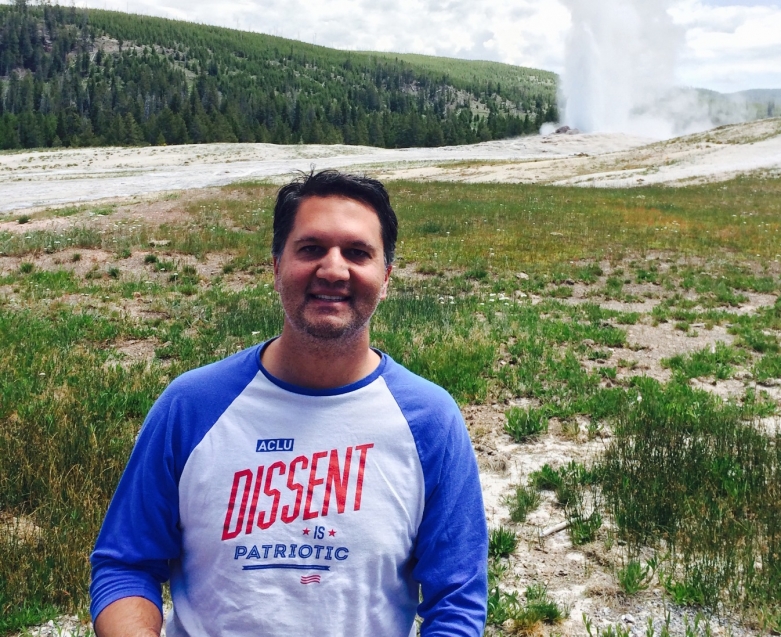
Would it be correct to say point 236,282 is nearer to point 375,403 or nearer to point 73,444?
point 73,444

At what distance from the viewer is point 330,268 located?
2.41 meters

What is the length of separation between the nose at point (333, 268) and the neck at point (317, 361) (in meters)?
0.21

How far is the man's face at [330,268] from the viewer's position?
2412 millimetres

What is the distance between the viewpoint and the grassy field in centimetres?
440

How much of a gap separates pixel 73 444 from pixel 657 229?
2116 centimetres

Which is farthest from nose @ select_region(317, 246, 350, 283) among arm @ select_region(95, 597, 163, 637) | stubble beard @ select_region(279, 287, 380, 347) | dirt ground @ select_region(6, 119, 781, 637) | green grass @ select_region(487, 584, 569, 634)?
dirt ground @ select_region(6, 119, 781, 637)

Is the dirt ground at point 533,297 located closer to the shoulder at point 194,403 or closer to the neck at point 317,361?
the shoulder at point 194,403

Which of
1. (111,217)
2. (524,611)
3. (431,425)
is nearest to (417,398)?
(431,425)

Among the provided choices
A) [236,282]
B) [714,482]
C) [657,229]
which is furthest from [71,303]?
[657,229]

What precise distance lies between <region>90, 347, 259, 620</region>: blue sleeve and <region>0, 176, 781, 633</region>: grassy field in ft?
6.44

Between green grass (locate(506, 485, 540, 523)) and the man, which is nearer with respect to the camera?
the man

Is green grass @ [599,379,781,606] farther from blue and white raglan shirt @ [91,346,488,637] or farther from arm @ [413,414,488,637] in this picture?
blue and white raglan shirt @ [91,346,488,637]

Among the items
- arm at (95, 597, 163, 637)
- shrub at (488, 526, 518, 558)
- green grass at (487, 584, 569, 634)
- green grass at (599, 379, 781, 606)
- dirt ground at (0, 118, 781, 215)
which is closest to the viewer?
arm at (95, 597, 163, 637)

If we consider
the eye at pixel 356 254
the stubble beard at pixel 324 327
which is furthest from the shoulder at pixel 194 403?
the eye at pixel 356 254
